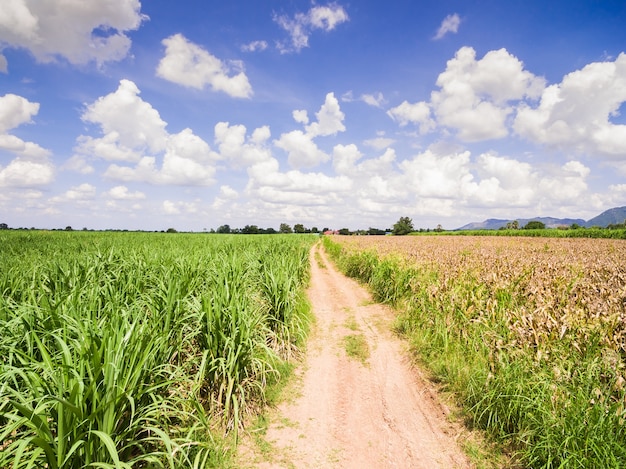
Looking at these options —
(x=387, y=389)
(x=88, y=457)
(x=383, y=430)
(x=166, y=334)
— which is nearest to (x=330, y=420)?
(x=383, y=430)

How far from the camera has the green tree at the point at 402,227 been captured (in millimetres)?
117238

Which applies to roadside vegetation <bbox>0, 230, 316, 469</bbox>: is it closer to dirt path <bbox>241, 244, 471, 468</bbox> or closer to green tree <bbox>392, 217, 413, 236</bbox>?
dirt path <bbox>241, 244, 471, 468</bbox>

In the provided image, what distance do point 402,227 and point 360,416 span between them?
118893 mm

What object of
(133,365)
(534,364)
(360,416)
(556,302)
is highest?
(133,365)

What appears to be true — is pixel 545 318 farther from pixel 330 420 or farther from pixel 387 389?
pixel 330 420

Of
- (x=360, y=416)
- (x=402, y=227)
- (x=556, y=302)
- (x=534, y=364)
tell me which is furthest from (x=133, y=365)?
(x=402, y=227)

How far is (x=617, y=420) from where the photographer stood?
11.1ft

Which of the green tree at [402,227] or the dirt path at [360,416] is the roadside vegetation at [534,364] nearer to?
the dirt path at [360,416]

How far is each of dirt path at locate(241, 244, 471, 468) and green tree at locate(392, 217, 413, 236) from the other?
110701mm

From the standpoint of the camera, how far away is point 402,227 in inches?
4675

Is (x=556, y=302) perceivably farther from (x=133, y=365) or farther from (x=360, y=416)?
(x=133, y=365)

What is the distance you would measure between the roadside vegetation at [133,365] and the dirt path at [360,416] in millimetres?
615

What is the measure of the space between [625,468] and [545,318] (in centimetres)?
274

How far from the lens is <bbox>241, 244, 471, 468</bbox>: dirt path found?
4.02 m
